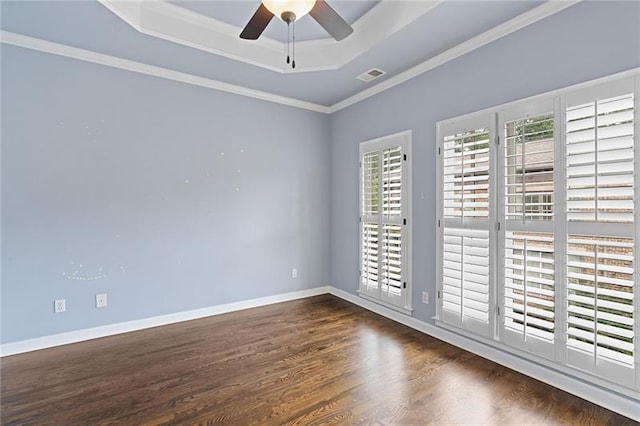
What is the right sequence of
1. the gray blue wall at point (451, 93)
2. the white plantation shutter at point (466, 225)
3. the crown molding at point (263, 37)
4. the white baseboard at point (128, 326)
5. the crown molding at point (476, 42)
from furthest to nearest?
the white baseboard at point (128, 326) → the white plantation shutter at point (466, 225) → the crown molding at point (263, 37) → the crown molding at point (476, 42) → the gray blue wall at point (451, 93)

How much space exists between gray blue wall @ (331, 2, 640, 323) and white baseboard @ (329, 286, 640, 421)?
193 millimetres

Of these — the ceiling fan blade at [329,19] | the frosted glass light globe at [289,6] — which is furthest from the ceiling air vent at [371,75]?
the frosted glass light globe at [289,6]

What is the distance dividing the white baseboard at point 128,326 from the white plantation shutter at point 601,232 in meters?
3.26

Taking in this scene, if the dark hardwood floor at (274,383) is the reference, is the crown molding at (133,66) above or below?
above

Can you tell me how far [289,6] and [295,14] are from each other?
7cm

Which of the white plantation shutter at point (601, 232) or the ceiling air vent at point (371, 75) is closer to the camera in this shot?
the white plantation shutter at point (601, 232)

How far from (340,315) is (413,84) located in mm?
2808

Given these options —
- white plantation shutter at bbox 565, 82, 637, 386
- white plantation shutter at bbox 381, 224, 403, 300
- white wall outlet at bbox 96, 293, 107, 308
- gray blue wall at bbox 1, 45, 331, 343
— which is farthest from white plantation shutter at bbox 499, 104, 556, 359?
white wall outlet at bbox 96, 293, 107, 308

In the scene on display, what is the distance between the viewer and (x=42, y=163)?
2979 millimetres

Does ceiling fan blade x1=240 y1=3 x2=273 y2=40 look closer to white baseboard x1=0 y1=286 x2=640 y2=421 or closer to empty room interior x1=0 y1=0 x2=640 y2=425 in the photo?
empty room interior x1=0 y1=0 x2=640 y2=425

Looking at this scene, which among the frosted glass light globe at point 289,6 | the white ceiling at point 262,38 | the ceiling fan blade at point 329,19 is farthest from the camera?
the white ceiling at point 262,38

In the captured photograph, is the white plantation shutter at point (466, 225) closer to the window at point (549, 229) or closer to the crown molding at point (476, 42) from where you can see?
the window at point (549, 229)

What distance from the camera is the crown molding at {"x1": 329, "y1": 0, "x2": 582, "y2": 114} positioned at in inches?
92.8

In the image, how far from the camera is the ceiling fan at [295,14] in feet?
6.40
